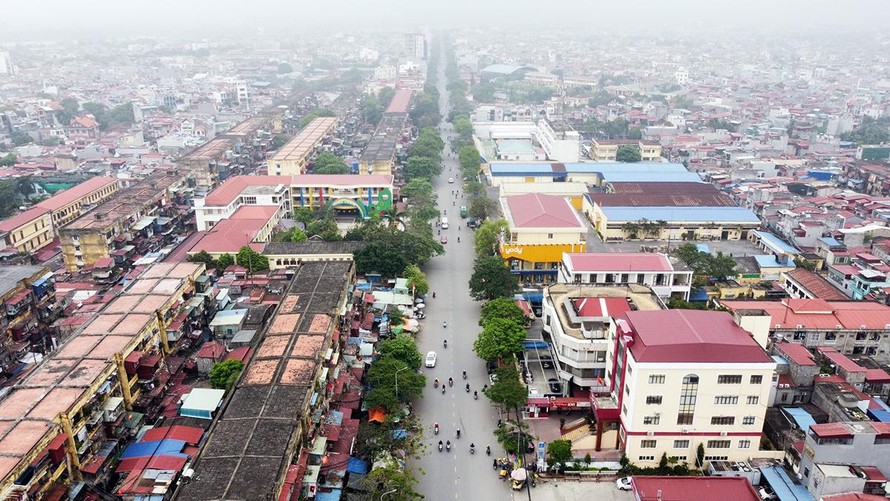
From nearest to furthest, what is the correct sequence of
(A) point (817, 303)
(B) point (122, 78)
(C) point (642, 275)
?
(A) point (817, 303)
(C) point (642, 275)
(B) point (122, 78)

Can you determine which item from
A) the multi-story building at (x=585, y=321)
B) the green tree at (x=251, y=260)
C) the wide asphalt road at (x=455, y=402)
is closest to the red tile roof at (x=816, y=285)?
the multi-story building at (x=585, y=321)

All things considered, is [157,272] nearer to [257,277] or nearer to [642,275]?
[257,277]

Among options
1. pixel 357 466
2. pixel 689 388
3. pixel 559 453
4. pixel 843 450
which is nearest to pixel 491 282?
pixel 559 453

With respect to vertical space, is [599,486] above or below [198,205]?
below

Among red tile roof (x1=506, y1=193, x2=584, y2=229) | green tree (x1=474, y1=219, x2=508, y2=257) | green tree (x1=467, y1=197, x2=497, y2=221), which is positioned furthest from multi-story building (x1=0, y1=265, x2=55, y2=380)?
green tree (x1=467, y1=197, x2=497, y2=221)

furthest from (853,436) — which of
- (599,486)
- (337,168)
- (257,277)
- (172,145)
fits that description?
(172,145)

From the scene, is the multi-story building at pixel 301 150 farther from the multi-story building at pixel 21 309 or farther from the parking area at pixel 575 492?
the parking area at pixel 575 492
